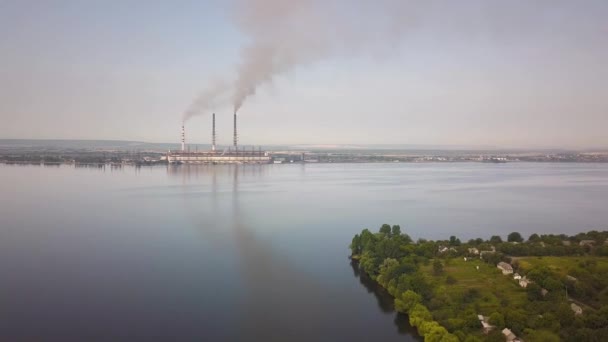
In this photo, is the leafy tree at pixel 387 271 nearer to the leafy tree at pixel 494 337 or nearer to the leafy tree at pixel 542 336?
the leafy tree at pixel 494 337

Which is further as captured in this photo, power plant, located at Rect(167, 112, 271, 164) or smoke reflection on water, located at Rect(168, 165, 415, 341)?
power plant, located at Rect(167, 112, 271, 164)

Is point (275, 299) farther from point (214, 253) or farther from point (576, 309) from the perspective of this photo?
point (576, 309)

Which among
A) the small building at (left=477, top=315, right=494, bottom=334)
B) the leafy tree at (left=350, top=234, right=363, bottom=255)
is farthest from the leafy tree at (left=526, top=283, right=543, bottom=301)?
the leafy tree at (left=350, top=234, right=363, bottom=255)

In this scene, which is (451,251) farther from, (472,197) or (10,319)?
(472,197)

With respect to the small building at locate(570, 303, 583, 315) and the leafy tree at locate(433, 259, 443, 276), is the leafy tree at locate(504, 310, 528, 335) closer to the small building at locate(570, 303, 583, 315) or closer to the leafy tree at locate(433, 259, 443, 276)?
the small building at locate(570, 303, 583, 315)

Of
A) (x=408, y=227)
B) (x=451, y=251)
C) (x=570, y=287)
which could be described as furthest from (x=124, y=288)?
(x=408, y=227)

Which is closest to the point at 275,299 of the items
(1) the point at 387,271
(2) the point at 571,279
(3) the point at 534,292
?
(1) the point at 387,271

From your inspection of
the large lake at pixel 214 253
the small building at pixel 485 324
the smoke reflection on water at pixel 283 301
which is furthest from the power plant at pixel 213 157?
the small building at pixel 485 324
